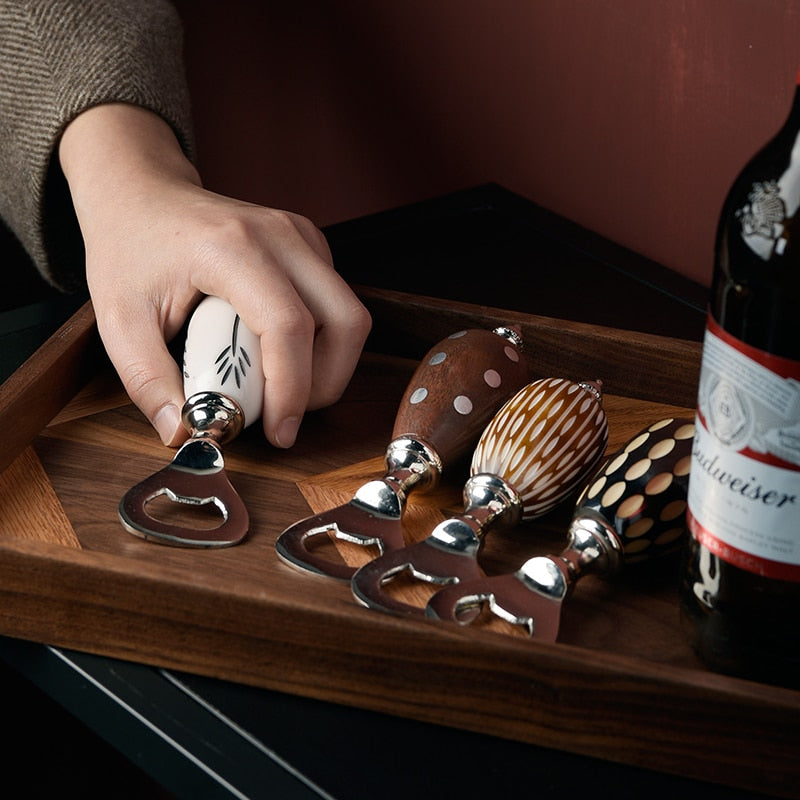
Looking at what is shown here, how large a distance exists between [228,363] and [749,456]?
0.95 feet

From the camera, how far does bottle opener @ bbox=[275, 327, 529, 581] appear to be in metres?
0.50

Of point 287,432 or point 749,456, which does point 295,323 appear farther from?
point 749,456

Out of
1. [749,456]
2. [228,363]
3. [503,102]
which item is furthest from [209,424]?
[503,102]

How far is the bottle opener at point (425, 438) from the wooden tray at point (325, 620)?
0.06 feet

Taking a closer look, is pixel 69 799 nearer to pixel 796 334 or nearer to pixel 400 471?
pixel 400 471

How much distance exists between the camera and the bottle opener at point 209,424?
1.65ft

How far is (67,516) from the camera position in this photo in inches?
20.5

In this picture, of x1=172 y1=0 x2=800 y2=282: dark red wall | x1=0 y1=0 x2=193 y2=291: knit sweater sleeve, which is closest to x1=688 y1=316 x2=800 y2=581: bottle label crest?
x1=172 y1=0 x2=800 y2=282: dark red wall

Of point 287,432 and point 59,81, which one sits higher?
point 59,81

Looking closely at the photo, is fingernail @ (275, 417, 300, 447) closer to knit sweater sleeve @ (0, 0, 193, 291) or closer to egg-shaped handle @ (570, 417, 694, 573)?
egg-shaped handle @ (570, 417, 694, 573)

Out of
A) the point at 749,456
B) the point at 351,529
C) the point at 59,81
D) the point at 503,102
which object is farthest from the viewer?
the point at 503,102

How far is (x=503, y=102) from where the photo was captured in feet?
3.27

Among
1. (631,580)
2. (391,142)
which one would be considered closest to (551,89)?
(391,142)

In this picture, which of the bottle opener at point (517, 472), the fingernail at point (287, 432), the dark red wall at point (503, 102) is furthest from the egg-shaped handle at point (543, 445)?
the dark red wall at point (503, 102)
